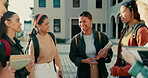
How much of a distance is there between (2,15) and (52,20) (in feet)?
74.9

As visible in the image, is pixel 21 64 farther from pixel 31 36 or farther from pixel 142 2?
pixel 142 2

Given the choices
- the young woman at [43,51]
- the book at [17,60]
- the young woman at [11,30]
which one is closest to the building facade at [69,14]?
the young woman at [43,51]

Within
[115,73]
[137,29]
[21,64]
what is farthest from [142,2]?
[21,64]

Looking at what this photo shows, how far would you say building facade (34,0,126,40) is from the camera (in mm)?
24703

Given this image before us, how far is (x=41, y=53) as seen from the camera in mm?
2877

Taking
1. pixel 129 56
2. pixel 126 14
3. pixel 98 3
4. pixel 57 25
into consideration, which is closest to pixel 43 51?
Answer: pixel 126 14

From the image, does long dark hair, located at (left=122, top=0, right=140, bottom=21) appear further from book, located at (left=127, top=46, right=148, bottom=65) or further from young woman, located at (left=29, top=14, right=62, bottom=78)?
young woman, located at (left=29, top=14, right=62, bottom=78)

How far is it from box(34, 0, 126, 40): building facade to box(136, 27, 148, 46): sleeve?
73.7 ft

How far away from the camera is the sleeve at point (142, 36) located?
2066mm

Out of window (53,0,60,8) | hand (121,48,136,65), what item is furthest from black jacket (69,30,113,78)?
window (53,0,60,8)

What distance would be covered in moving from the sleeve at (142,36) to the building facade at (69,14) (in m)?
22.5

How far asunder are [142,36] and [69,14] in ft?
75.9

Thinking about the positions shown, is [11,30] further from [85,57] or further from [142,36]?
[142,36]

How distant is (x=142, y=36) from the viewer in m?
2.08
